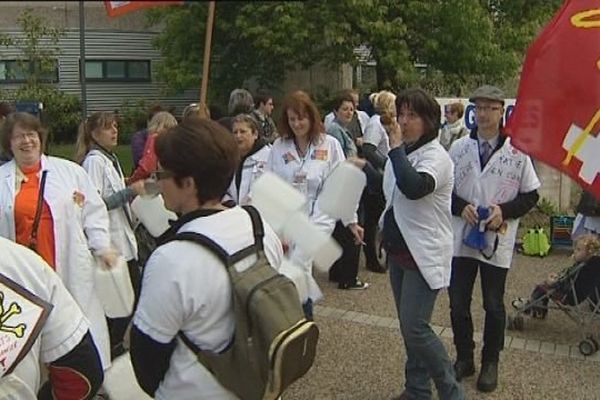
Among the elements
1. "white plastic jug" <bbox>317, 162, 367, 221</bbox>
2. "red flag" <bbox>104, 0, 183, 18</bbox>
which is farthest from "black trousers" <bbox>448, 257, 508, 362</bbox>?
"red flag" <bbox>104, 0, 183, 18</bbox>

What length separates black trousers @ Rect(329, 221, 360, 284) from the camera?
6.82 metres

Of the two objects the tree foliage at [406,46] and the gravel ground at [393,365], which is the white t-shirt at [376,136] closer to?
the gravel ground at [393,365]

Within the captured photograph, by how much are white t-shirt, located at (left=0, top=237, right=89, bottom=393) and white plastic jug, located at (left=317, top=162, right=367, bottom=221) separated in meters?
1.75

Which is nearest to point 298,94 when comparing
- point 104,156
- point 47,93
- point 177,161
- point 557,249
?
point 104,156

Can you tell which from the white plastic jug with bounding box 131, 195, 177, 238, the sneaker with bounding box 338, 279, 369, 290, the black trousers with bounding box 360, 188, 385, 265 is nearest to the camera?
the white plastic jug with bounding box 131, 195, 177, 238

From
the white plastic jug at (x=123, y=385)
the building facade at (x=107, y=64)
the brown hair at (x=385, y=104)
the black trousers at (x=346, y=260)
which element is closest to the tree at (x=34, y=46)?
the building facade at (x=107, y=64)

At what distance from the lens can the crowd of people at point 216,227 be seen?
2094 mm

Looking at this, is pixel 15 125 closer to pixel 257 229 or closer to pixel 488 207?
pixel 257 229

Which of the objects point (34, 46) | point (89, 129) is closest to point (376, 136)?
point (89, 129)

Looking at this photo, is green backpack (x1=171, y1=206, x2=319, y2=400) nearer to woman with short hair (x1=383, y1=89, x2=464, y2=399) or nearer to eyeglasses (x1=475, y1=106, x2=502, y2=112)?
woman with short hair (x1=383, y1=89, x2=464, y2=399)

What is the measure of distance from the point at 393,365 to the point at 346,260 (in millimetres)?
2071

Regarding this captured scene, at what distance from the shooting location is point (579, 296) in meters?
5.37

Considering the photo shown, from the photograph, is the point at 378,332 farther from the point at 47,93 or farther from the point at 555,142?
the point at 47,93

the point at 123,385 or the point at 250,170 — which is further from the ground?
the point at 250,170
